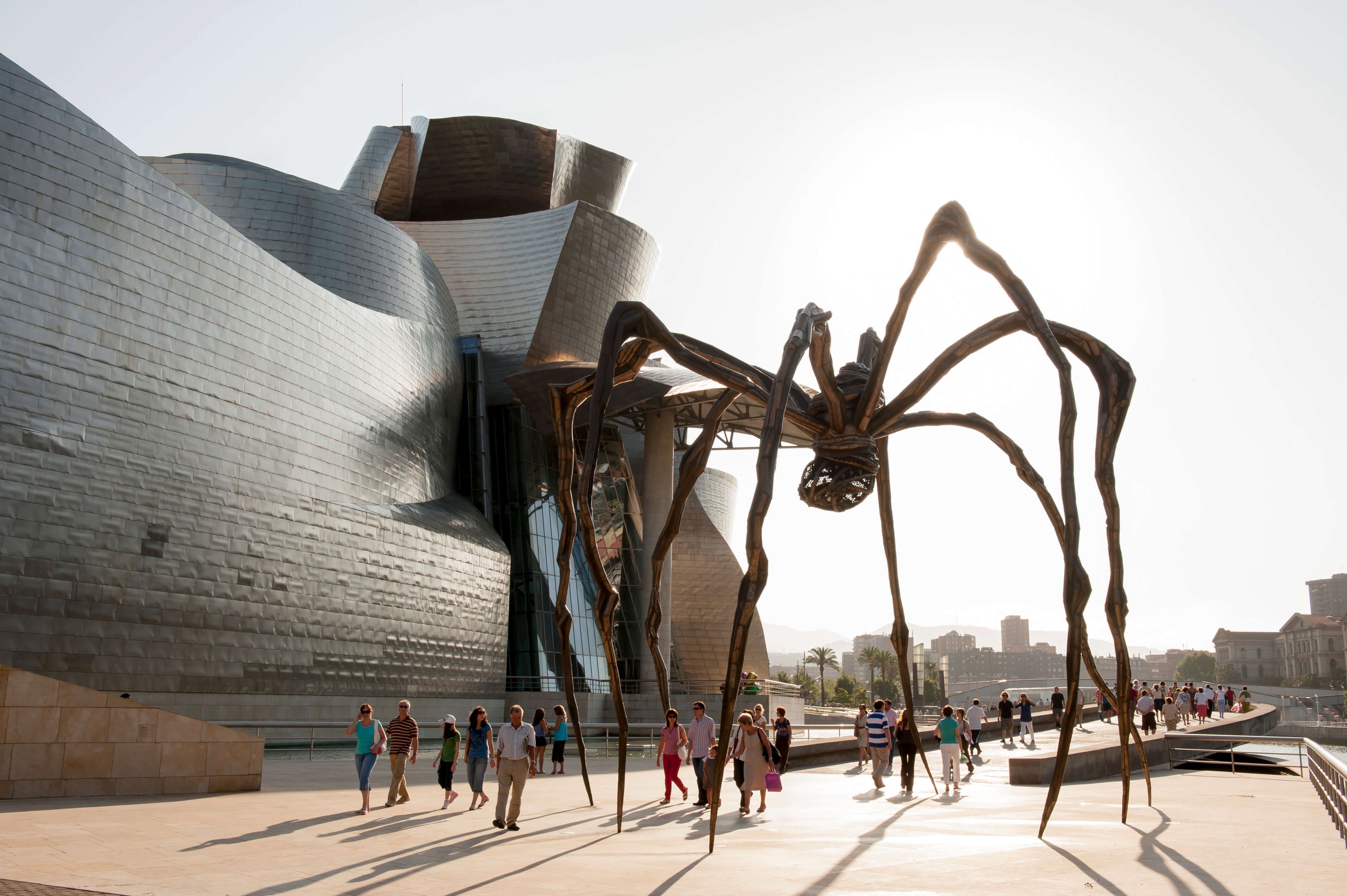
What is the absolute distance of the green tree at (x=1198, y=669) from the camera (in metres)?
123

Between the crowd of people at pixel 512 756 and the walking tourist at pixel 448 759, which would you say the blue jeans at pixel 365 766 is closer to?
the crowd of people at pixel 512 756

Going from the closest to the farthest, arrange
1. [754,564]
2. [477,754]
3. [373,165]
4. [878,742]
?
1. [754,564]
2. [477,754]
3. [878,742]
4. [373,165]

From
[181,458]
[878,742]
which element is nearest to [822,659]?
[181,458]

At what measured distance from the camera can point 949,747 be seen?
523 inches

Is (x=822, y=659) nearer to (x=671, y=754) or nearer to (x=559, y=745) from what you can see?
(x=559, y=745)

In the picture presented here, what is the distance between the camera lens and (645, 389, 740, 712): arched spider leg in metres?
7.80

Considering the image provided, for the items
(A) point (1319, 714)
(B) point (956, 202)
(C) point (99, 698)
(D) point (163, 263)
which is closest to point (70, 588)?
(D) point (163, 263)

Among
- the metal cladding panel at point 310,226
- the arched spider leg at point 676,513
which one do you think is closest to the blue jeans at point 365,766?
the arched spider leg at point 676,513

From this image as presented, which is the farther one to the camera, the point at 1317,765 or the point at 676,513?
the point at 1317,765

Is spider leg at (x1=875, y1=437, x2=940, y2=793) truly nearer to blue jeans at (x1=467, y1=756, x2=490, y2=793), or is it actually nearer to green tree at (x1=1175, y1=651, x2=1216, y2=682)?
blue jeans at (x1=467, y1=756, x2=490, y2=793)

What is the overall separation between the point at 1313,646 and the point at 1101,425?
120 metres

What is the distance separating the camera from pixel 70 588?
59.9 feet

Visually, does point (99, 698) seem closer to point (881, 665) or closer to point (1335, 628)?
point (881, 665)

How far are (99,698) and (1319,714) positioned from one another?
2325 inches
